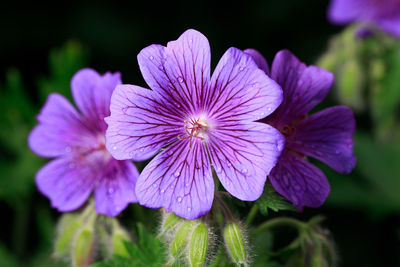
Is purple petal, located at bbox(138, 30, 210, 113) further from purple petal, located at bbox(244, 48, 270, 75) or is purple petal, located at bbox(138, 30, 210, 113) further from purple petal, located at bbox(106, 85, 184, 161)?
purple petal, located at bbox(244, 48, 270, 75)

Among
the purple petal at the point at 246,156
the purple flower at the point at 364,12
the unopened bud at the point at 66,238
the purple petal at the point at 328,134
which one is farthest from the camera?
the purple flower at the point at 364,12

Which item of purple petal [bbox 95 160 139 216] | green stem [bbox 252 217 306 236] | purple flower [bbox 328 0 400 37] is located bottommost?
green stem [bbox 252 217 306 236]

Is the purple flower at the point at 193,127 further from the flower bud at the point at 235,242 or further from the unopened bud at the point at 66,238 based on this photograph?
the unopened bud at the point at 66,238

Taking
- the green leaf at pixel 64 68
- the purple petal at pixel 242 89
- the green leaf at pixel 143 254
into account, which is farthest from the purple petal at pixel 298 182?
the green leaf at pixel 64 68

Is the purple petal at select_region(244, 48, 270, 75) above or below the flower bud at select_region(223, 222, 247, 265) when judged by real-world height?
above

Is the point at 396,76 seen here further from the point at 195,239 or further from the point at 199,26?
the point at 195,239

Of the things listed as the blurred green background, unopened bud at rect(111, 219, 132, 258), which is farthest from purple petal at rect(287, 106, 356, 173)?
the blurred green background
